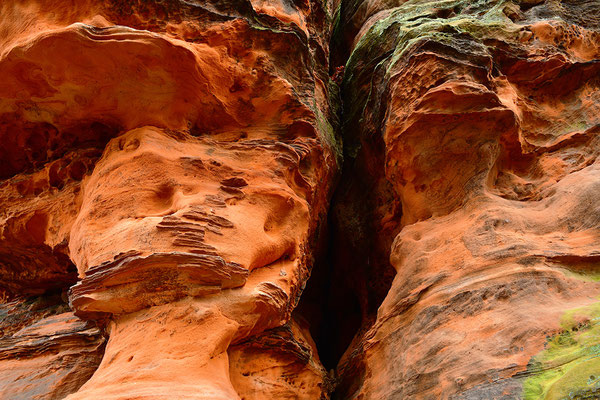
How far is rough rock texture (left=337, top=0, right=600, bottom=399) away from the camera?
395cm

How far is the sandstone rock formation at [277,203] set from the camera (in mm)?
4273

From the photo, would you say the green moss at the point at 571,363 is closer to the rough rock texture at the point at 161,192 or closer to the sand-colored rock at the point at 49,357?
the rough rock texture at the point at 161,192

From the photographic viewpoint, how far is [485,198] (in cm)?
548

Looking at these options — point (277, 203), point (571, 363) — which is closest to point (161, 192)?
point (277, 203)

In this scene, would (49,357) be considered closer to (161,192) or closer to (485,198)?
(161,192)

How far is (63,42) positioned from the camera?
5.05 metres

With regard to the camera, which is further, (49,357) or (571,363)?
(49,357)

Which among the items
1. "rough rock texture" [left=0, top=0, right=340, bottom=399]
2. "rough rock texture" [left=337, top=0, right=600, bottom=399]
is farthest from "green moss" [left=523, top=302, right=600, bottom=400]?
"rough rock texture" [left=0, top=0, right=340, bottom=399]

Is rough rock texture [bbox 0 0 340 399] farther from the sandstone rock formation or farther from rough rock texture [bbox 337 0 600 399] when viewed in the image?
rough rock texture [bbox 337 0 600 399]

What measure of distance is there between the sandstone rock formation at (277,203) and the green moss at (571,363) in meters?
0.02

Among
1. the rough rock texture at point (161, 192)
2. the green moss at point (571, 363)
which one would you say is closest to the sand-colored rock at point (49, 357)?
the rough rock texture at point (161, 192)

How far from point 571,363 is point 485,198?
2322 millimetres

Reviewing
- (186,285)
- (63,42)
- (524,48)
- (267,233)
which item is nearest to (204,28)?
(63,42)

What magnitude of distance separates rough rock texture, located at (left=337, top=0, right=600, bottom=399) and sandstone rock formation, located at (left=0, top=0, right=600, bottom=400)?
24mm
